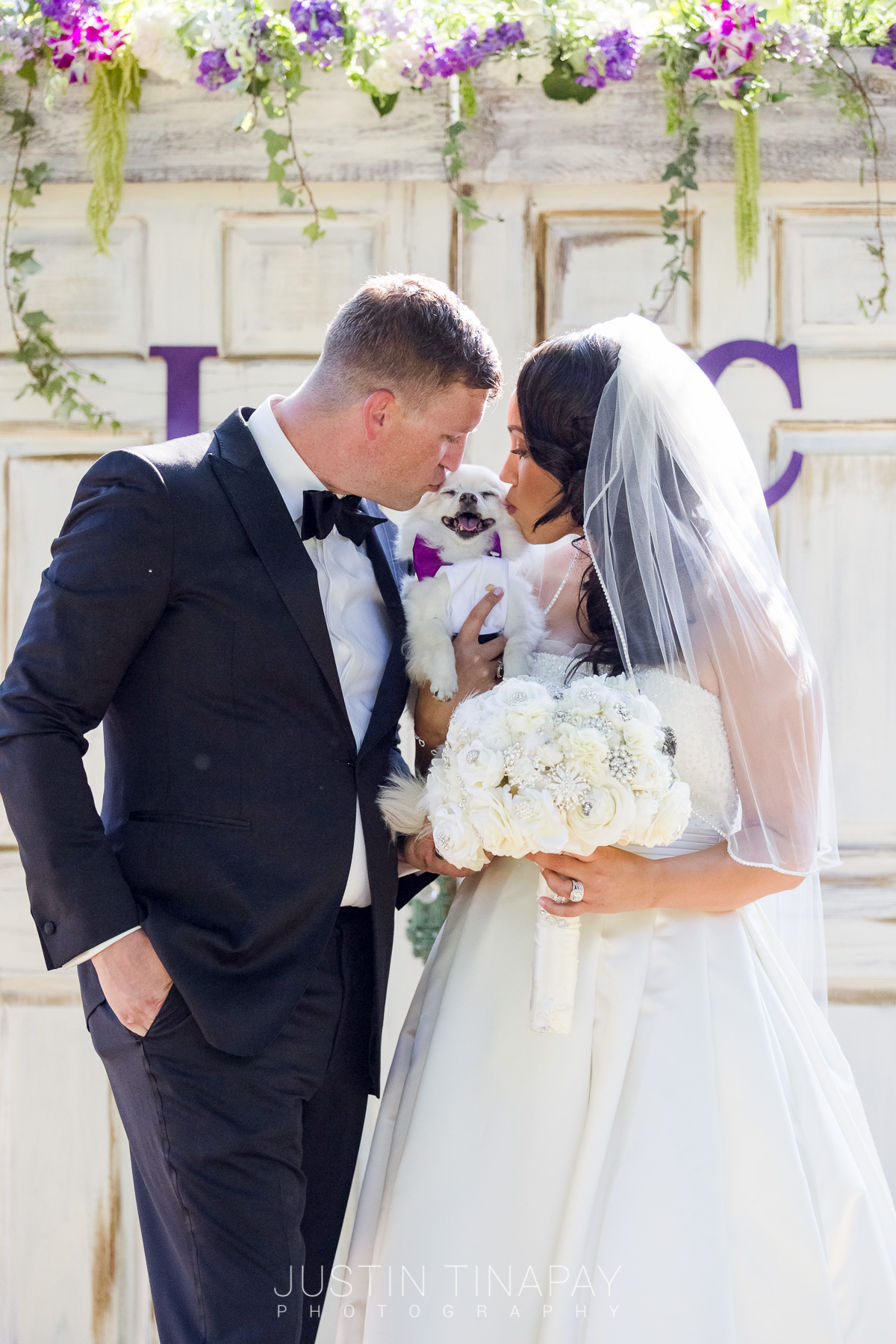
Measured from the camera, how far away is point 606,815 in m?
1.77

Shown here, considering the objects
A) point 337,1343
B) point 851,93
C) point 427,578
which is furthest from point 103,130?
point 337,1343

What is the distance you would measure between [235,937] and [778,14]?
264 centimetres

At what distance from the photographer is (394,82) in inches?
120

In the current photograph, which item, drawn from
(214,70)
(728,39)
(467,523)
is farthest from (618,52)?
(467,523)

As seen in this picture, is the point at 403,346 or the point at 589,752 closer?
the point at 589,752

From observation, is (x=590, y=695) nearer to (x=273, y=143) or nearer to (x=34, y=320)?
(x=273, y=143)

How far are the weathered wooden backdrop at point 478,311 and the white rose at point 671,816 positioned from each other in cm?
155

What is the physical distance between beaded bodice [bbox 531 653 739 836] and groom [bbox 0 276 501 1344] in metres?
0.49

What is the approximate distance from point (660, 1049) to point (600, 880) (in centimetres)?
33

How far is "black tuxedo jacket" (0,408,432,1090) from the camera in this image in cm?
187

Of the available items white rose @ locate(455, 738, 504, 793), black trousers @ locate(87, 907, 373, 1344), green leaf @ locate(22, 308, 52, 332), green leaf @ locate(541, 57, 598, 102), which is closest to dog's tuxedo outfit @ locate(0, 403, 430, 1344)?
black trousers @ locate(87, 907, 373, 1344)

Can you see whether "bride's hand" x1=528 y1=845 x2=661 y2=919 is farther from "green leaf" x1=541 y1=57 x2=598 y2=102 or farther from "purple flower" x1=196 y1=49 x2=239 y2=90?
"purple flower" x1=196 y1=49 x2=239 y2=90

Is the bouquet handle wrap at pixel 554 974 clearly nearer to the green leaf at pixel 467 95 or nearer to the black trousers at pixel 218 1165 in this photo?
the black trousers at pixel 218 1165

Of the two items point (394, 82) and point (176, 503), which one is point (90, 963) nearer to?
point (176, 503)
